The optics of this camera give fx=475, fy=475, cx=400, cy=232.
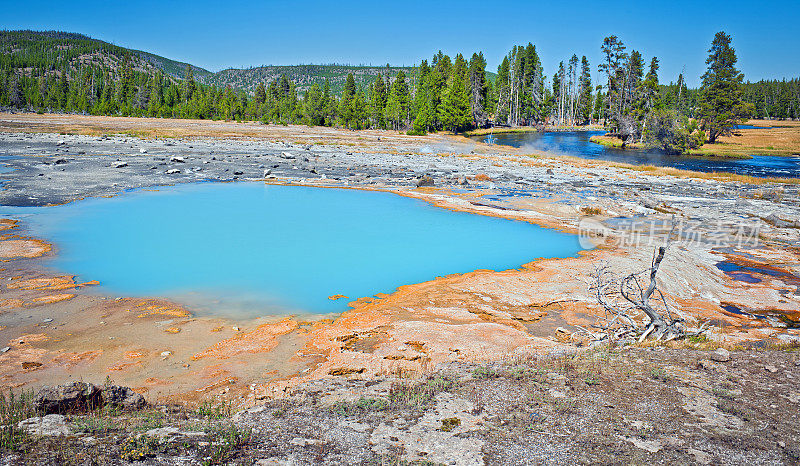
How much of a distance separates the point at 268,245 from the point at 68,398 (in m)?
9.96

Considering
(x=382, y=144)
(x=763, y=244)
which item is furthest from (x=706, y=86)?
(x=763, y=244)

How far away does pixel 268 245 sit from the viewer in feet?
47.8

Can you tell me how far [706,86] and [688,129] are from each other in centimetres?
1393

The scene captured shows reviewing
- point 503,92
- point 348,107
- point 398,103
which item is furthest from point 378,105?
Answer: point 503,92

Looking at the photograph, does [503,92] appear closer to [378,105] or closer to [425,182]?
[378,105]

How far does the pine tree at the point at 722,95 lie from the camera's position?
5769 cm

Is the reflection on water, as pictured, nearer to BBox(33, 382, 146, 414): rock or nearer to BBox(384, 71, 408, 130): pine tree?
BBox(384, 71, 408, 130): pine tree

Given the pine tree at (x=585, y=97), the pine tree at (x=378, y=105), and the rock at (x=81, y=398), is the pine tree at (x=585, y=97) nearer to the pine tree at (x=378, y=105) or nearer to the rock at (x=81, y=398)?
the pine tree at (x=378, y=105)

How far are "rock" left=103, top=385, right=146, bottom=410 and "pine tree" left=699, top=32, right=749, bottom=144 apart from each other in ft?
224

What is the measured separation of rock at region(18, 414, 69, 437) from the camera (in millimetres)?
3990

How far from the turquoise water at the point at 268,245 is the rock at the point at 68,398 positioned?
12.9 feet

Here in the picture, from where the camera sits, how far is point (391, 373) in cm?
635

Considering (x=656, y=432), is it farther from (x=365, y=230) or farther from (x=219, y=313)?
(x=365, y=230)

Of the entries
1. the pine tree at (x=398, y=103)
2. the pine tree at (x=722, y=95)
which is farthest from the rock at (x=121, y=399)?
the pine tree at (x=398, y=103)
